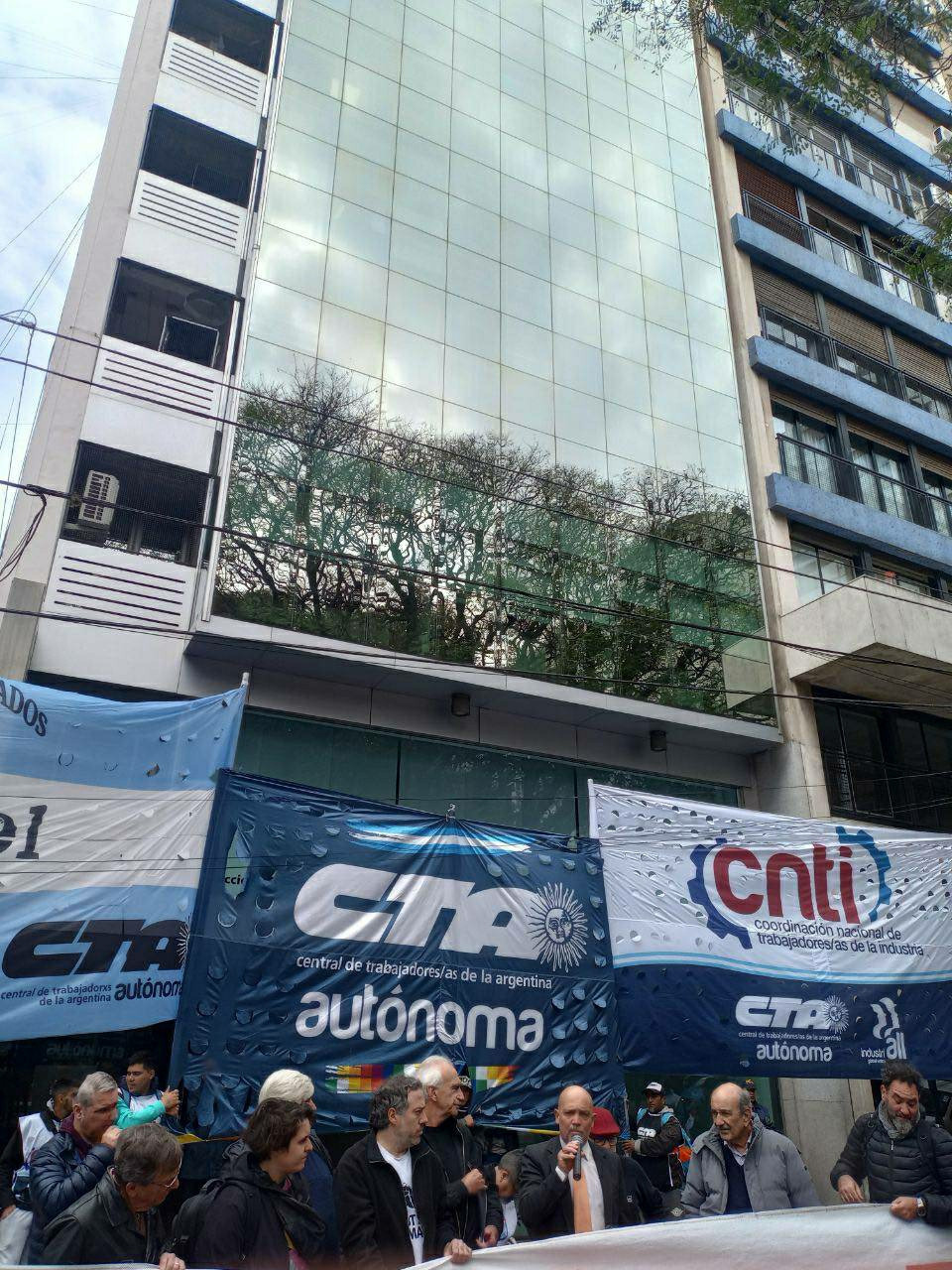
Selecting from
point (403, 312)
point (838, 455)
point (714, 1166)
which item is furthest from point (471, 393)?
point (714, 1166)

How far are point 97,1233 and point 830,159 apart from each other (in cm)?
2552

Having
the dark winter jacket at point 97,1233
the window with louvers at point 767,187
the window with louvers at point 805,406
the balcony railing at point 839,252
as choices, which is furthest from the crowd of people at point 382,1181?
the window with louvers at point 767,187

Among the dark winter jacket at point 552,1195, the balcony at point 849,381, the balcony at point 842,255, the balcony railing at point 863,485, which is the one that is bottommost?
the dark winter jacket at point 552,1195

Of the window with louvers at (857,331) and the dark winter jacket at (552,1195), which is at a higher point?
the window with louvers at (857,331)

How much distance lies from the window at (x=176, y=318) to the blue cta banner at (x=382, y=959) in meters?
9.49

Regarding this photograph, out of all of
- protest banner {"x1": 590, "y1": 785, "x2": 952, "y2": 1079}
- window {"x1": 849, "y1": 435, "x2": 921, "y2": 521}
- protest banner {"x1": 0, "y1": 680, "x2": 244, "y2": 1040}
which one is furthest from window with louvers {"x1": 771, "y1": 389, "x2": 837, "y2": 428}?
protest banner {"x1": 0, "y1": 680, "x2": 244, "y2": 1040}

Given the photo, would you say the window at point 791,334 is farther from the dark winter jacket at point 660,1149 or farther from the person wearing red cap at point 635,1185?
the person wearing red cap at point 635,1185

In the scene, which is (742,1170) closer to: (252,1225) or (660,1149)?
(660,1149)

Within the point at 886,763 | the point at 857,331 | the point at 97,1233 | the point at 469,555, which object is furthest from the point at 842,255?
the point at 97,1233

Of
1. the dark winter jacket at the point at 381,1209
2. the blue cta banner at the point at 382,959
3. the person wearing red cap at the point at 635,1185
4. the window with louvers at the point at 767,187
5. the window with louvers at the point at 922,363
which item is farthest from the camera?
the window with louvers at the point at 922,363

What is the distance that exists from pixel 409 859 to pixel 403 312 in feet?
31.1

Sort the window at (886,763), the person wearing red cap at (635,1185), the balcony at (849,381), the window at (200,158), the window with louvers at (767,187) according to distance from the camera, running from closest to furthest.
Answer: the person wearing red cap at (635,1185)
the window at (886,763)
the window at (200,158)
the balcony at (849,381)
the window with louvers at (767,187)

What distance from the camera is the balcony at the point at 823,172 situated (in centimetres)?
2067

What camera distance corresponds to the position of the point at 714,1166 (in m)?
5.43
